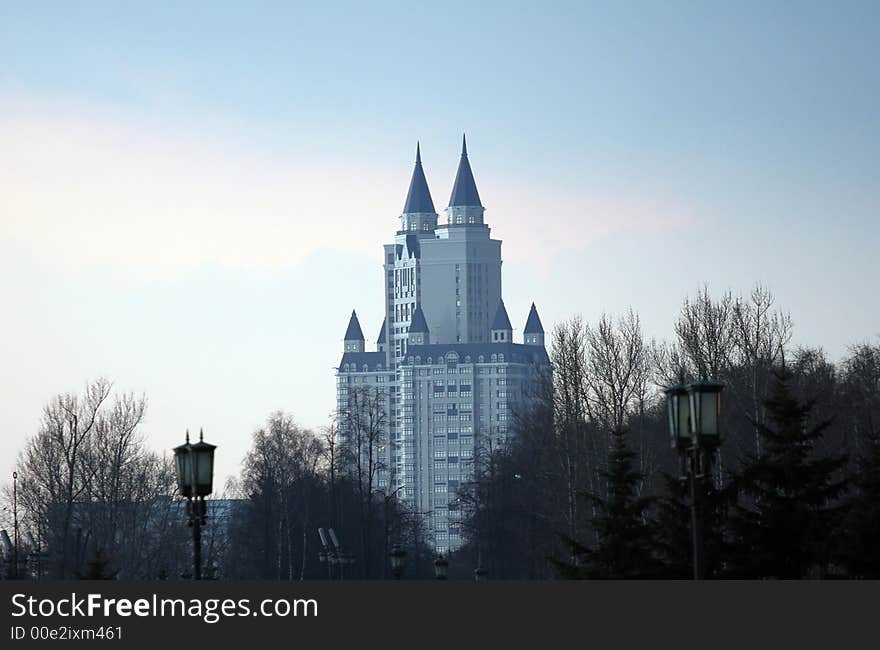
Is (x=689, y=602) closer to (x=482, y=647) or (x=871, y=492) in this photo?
(x=482, y=647)

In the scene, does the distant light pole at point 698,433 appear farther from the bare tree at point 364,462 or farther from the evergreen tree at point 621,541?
the bare tree at point 364,462

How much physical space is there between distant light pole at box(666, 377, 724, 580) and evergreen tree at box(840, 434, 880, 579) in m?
8.03

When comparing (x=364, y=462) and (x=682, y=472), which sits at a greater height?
(x=364, y=462)

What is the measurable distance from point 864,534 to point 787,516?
5.63 ft

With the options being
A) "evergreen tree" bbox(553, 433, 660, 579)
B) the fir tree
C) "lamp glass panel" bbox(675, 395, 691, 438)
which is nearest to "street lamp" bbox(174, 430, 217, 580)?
"lamp glass panel" bbox(675, 395, 691, 438)

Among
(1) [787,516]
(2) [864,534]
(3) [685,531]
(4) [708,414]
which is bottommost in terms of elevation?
(2) [864,534]

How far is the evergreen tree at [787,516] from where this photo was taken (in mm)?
30750

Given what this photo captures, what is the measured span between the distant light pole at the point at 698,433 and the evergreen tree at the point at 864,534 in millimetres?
8034

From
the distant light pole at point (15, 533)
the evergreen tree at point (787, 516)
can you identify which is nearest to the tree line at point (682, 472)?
the evergreen tree at point (787, 516)

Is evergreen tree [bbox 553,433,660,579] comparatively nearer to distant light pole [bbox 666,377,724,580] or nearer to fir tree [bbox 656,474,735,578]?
fir tree [bbox 656,474,735,578]

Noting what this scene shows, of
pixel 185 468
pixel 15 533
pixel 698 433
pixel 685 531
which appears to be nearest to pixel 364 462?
pixel 15 533

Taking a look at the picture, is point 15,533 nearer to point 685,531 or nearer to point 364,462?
point 685,531

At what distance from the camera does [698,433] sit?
2186 centimetres

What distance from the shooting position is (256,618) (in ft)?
62.4
